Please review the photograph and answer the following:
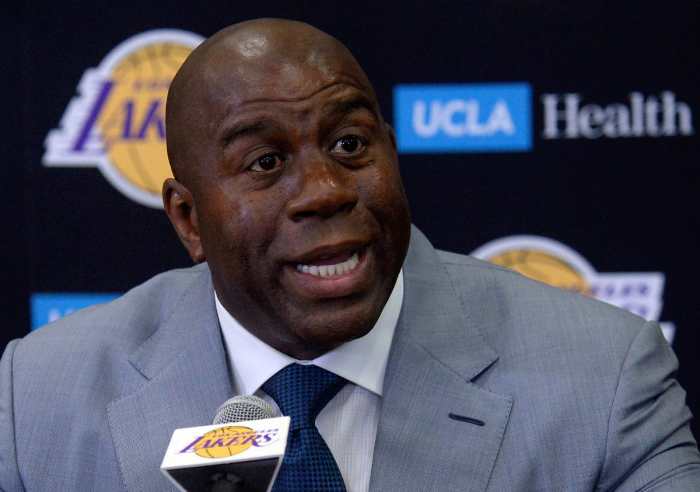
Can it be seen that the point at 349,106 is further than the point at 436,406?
No

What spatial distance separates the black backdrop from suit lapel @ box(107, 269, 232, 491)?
97 centimetres

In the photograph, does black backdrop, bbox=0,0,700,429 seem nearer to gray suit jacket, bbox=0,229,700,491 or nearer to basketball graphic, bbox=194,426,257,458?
gray suit jacket, bbox=0,229,700,491

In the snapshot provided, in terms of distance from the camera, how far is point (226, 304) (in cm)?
219

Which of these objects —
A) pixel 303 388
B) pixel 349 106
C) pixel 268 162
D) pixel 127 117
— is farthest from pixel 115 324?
pixel 127 117

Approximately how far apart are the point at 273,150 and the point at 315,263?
20cm

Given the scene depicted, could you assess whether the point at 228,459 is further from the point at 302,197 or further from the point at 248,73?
the point at 248,73

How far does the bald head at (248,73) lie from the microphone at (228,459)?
0.72 metres

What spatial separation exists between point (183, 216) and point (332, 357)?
384 millimetres

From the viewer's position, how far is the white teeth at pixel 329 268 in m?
1.87

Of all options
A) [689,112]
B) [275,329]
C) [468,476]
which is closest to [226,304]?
[275,329]

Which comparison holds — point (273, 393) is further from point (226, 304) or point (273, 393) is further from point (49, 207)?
point (49, 207)

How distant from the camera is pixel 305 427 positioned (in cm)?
199

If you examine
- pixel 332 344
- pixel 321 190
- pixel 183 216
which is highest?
pixel 321 190

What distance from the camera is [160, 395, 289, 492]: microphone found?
1.31m
